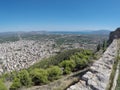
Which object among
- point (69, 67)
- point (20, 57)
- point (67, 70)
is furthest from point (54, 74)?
point (20, 57)

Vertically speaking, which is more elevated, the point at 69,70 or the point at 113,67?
the point at 113,67

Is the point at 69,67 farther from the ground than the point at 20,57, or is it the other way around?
the point at 69,67

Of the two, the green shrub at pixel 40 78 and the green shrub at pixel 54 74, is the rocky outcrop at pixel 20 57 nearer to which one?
the green shrub at pixel 40 78

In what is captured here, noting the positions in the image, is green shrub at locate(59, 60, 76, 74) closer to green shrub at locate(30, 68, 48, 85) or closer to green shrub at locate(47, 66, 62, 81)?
green shrub at locate(47, 66, 62, 81)

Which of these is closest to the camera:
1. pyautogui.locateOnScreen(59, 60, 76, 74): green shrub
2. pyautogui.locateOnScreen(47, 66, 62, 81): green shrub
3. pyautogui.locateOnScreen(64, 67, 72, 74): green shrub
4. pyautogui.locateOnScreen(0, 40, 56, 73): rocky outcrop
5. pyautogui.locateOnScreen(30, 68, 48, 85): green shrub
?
pyautogui.locateOnScreen(30, 68, 48, 85): green shrub

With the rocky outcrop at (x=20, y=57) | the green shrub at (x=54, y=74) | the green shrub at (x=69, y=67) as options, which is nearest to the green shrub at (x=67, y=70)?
the green shrub at (x=69, y=67)

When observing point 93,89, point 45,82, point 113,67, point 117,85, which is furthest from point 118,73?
point 45,82

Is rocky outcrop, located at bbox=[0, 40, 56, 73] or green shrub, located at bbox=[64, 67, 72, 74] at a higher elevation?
green shrub, located at bbox=[64, 67, 72, 74]

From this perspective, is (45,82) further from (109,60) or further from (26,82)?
(109,60)

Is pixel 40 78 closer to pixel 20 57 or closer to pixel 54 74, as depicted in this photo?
pixel 54 74

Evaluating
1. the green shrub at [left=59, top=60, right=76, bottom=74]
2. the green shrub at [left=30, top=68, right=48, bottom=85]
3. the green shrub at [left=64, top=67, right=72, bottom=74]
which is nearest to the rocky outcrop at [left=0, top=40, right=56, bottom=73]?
the green shrub at [left=30, top=68, right=48, bottom=85]

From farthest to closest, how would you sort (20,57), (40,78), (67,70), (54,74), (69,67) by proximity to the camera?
(20,57), (69,67), (67,70), (54,74), (40,78)
